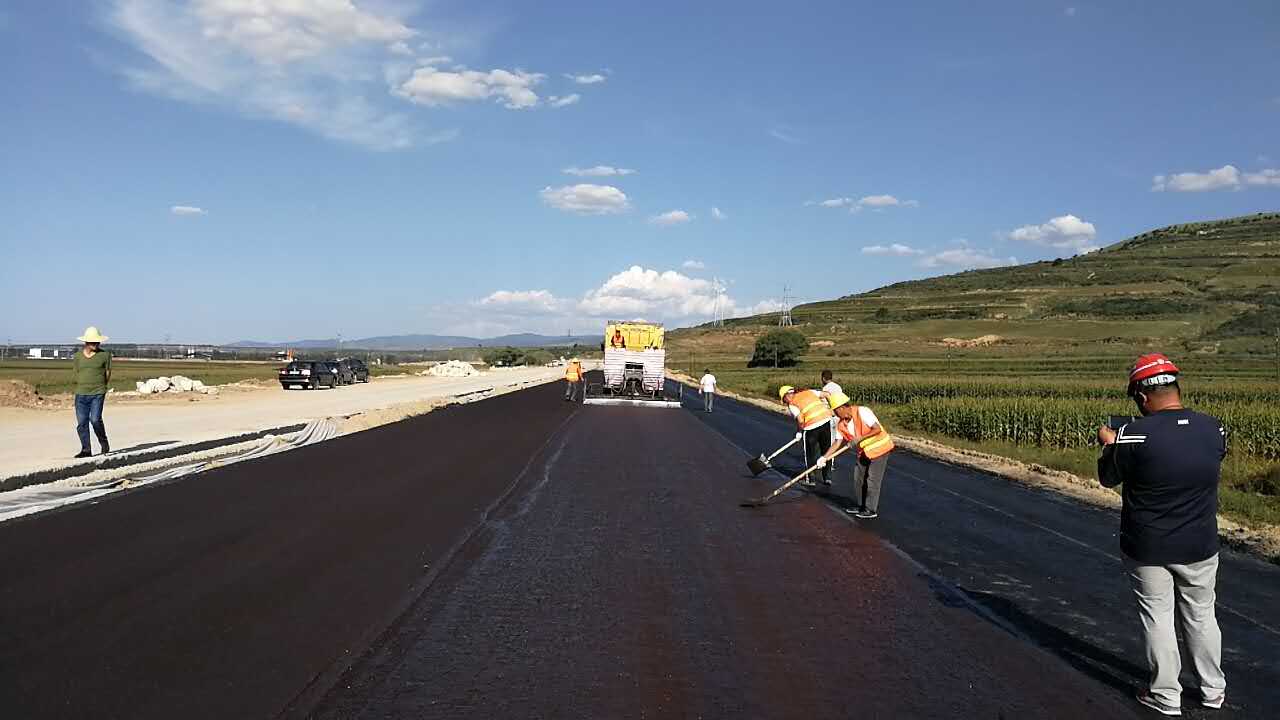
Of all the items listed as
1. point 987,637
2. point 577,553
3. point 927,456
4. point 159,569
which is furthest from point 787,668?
point 927,456

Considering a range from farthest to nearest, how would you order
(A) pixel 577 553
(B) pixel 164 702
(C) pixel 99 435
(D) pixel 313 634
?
(C) pixel 99 435 → (A) pixel 577 553 → (D) pixel 313 634 → (B) pixel 164 702

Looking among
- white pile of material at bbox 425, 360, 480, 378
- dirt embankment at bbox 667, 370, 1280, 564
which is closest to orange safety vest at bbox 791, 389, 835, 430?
dirt embankment at bbox 667, 370, 1280, 564

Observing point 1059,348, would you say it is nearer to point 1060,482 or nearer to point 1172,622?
point 1060,482

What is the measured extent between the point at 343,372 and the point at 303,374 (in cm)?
731

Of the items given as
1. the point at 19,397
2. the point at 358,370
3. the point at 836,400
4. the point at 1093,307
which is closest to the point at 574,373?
the point at 19,397

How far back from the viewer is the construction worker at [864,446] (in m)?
11.0

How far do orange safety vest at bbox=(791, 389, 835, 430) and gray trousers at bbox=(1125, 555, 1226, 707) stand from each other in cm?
844

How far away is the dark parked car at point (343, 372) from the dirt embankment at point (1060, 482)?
3691 cm

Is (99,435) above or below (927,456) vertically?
above

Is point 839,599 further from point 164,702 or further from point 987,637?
point 164,702

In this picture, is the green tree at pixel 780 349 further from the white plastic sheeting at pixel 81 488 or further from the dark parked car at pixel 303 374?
the white plastic sheeting at pixel 81 488

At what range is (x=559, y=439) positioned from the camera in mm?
22016

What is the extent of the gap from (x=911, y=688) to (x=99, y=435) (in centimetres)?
1497

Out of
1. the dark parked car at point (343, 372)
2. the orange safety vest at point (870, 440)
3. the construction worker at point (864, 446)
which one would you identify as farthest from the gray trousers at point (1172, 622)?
the dark parked car at point (343, 372)
